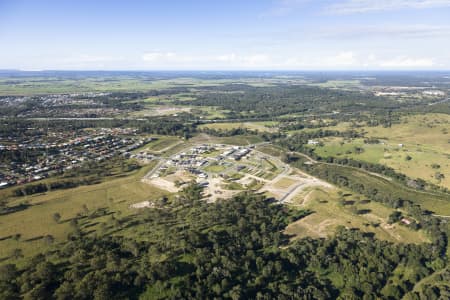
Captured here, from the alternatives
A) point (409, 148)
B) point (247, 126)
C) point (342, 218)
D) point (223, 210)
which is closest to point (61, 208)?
point (223, 210)

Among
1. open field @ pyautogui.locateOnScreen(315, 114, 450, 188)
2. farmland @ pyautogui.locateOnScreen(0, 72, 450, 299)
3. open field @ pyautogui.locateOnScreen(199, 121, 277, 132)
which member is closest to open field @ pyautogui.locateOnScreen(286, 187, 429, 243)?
farmland @ pyautogui.locateOnScreen(0, 72, 450, 299)

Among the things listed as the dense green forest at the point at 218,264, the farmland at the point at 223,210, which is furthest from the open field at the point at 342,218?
the dense green forest at the point at 218,264

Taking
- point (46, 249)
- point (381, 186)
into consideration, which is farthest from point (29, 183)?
point (381, 186)

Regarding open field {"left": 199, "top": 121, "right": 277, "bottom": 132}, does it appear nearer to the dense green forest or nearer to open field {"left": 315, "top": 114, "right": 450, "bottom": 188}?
open field {"left": 315, "top": 114, "right": 450, "bottom": 188}

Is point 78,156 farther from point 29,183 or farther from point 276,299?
point 276,299

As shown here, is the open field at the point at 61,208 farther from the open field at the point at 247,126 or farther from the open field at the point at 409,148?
the open field at the point at 247,126

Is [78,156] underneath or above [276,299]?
above
